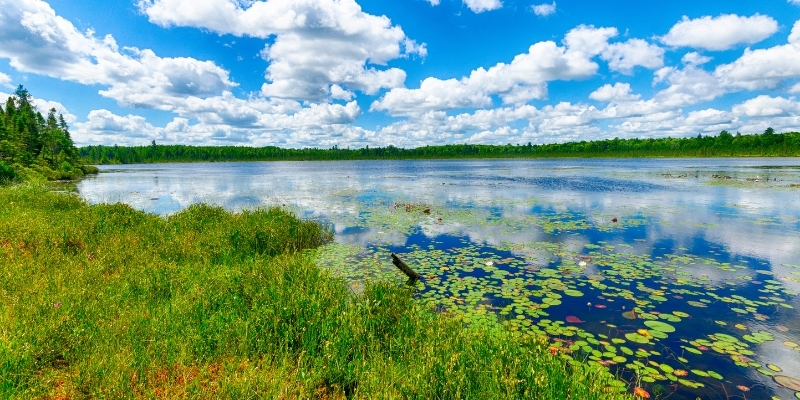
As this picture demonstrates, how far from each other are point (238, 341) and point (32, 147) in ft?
301

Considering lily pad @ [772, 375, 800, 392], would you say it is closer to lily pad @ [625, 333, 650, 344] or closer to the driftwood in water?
lily pad @ [625, 333, 650, 344]

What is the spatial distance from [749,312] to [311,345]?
31.1 feet

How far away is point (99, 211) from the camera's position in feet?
52.4

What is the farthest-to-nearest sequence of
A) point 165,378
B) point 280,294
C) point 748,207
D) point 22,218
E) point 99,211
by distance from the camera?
point 748,207 → point 99,211 → point 22,218 → point 280,294 → point 165,378

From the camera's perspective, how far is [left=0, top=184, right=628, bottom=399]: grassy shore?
4539mm

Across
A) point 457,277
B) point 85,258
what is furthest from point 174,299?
point 457,277

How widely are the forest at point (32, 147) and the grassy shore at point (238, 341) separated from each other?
4572 centimetres

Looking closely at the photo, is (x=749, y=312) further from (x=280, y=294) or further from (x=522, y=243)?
(x=280, y=294)

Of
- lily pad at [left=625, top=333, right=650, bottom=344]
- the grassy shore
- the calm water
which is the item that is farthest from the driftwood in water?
lily pad at [left=625, top=333, right=650, bottom=344]

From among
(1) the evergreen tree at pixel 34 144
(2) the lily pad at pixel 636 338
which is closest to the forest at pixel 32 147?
(1) the evergreen tree at pixel 34 144

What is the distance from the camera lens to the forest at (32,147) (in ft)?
161

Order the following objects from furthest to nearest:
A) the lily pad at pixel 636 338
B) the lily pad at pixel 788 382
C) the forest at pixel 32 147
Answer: the forest at pixel 32 147 → the lily pad at pixel 636 338 → the lily pad at pixel 788 382

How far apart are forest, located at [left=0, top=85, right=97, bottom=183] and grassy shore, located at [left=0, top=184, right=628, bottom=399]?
150ft

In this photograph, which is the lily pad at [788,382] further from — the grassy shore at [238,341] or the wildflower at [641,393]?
the grassy shore at [238,341]
